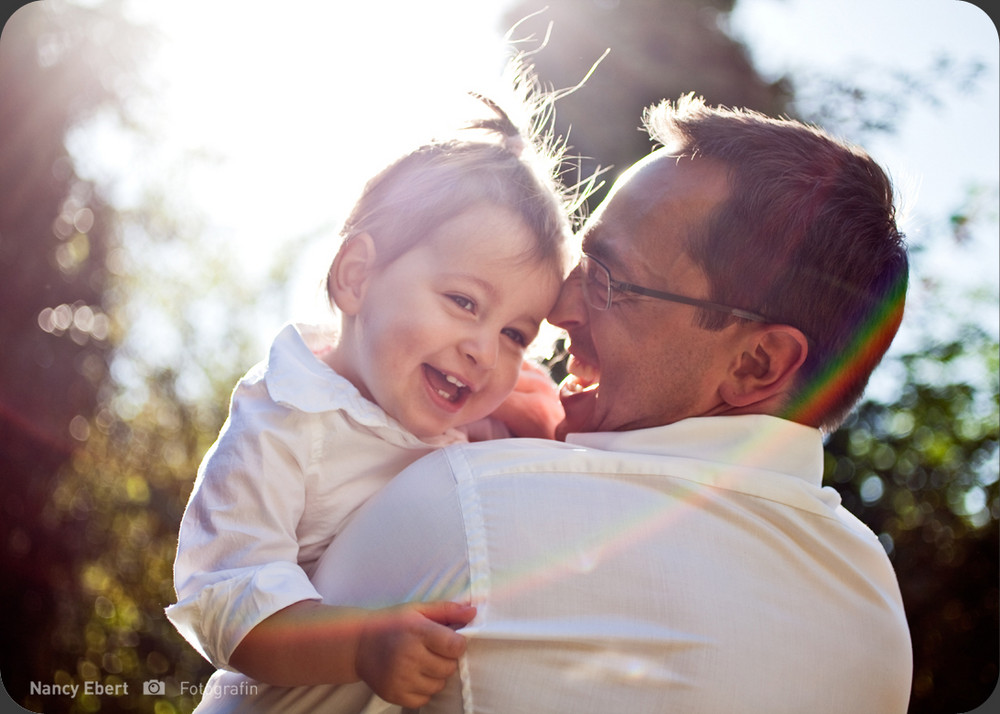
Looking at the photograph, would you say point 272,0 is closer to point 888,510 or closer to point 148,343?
point 148,343

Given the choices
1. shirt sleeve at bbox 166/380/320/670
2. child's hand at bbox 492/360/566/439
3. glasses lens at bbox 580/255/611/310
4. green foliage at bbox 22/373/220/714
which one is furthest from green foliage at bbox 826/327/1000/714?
green foliage at bbox 22/373/220/714

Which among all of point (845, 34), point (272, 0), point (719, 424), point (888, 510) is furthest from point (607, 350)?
point (888, 510)

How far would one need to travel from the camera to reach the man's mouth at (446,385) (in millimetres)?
2064

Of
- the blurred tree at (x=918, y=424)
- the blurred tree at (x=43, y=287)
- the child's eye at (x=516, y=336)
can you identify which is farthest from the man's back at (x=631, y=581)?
the blurred tree at (x=43, y=287)

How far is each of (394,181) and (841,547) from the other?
136cm

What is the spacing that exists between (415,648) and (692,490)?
564mm

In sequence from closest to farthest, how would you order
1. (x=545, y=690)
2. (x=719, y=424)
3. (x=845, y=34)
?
(x=545, y=690) → (x=719, y=424) → (x=845, y=34)

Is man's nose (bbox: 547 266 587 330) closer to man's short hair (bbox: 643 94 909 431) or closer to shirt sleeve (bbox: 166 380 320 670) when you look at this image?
man's short hair (bbox: 643 94 909 431)

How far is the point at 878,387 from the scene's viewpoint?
5043 millimetres

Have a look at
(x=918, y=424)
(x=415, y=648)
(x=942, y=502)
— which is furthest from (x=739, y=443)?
(x=942, y=502)

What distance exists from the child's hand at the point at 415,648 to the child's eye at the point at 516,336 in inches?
34.2

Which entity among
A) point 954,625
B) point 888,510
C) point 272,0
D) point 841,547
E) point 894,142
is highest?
point 272,0

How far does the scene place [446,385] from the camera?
6.85 feet

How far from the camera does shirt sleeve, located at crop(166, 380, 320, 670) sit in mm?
1646
